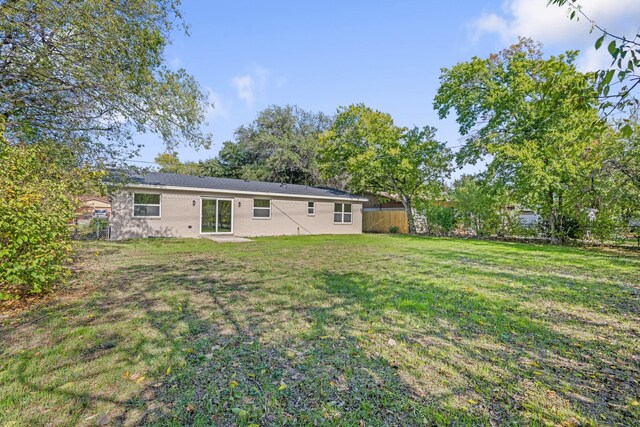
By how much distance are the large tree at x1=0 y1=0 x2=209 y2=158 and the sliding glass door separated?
5.00 meters

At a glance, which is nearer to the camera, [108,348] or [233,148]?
[108,348]

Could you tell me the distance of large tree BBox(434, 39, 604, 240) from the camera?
13250mm

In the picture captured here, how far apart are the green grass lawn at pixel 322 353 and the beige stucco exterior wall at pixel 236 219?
7.60 metres

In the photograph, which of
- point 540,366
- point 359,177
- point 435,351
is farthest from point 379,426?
point 359,177

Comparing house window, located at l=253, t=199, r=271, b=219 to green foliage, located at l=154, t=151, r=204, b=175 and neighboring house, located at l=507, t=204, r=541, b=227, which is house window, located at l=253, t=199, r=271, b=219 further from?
green foliage, located at l=154, t=151, r=204, b=175

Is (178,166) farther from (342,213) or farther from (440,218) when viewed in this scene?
(440,218)

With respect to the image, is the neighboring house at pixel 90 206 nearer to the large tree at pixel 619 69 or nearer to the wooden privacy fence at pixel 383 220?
the large tree at pixel 619 69

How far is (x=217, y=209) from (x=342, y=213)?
786 cm

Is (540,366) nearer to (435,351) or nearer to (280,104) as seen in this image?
(435,351)

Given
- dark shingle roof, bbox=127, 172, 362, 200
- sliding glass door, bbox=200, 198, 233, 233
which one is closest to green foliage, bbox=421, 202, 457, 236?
dark shingle roof, bbox=127, 172, 362, 200

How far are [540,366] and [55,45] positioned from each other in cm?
956

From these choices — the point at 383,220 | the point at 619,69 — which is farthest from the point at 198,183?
the point at 619,69

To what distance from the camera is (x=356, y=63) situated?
45.7 feet

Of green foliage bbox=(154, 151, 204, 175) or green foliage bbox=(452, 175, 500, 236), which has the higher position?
green foliage bbox=(154, 151, 204, 175)
